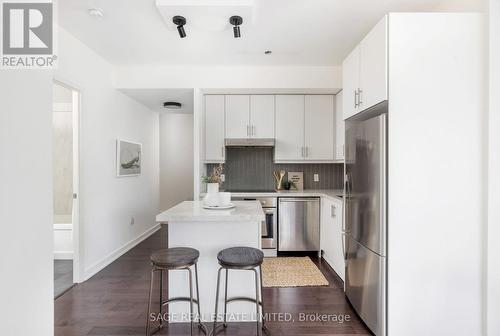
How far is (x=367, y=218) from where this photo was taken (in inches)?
78.4

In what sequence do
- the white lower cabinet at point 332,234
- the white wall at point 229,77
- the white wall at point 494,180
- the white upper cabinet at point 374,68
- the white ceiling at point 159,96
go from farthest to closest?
the white ceiling at point 159,96 < the white wall at point 229,77 < the white lower cabinet at point 332,234 < the white upper cabinet at point 374,68 < the white wall at point 494,180

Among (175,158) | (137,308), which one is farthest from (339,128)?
(175,158)

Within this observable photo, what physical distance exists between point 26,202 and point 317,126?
3.48 m

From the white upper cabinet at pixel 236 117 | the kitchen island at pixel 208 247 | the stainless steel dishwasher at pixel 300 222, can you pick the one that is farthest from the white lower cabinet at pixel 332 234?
the white upper cabinet at pixel 236 117

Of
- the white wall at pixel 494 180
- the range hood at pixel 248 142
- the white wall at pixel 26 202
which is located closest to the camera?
the white wall at pixel 26 202

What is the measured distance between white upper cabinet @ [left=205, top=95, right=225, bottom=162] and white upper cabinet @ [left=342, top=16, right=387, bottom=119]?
1.92m

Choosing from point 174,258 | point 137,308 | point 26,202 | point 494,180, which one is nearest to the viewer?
point 26,202

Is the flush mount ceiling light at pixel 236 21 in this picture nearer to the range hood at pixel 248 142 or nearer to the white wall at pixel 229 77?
the white wall at pixel 229 77

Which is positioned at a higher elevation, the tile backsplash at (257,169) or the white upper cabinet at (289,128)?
the white upper cabinet at (289,128)

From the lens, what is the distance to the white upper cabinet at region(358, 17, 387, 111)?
70.2 inches

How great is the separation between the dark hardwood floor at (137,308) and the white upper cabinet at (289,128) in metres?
1.69

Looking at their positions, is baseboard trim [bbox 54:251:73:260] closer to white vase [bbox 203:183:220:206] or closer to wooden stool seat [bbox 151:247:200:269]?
wooden stool seat [bbox 151:247:200:269]

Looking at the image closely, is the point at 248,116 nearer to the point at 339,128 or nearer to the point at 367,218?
the point at 339,128

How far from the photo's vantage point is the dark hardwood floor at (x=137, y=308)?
6.66 ft
